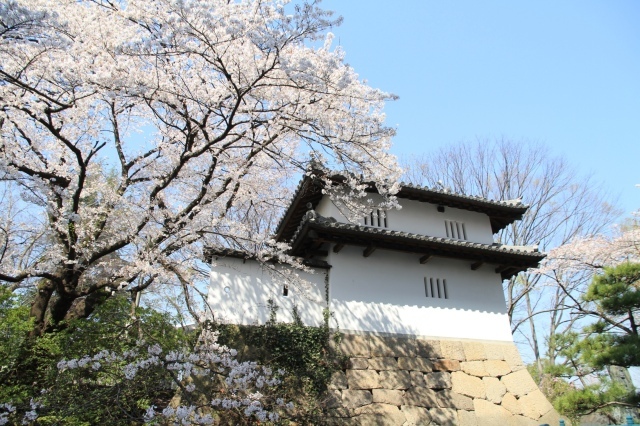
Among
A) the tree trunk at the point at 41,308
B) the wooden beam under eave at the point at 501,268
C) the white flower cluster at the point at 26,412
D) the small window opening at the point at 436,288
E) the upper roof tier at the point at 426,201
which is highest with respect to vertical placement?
the upper roof tier at the point at 426,201

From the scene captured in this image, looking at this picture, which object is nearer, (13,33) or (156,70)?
(13,33)

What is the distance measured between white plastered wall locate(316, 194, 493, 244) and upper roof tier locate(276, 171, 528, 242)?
0.14m

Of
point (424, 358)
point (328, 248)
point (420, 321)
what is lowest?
point (424, 358)

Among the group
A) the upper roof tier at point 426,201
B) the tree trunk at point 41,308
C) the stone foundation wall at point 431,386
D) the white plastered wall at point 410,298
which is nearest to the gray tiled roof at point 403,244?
the white plastered wall at point 410,298

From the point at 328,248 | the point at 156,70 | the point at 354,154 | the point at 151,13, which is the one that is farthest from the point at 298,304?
the point at 151,13

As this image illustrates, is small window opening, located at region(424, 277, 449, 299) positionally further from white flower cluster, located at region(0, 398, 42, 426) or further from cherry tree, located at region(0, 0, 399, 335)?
white flower cluster, located at region(0, 398, 42, 426)

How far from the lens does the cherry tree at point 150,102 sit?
4859 millimetres

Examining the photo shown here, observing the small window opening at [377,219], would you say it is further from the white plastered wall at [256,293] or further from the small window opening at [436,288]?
the white plastered wall at [256,293]

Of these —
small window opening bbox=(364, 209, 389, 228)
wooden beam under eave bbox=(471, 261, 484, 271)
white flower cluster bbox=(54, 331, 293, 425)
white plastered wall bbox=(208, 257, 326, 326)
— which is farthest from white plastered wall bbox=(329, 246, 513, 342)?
white flower cluster bbox=(54, 331, 293, 425)

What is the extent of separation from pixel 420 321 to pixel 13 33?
7963mm

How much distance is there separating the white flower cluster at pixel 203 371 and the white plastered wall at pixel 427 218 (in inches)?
149

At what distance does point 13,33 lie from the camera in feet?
14.0

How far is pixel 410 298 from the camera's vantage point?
8523 mm

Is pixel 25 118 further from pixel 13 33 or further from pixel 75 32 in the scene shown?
pixel 13 33
